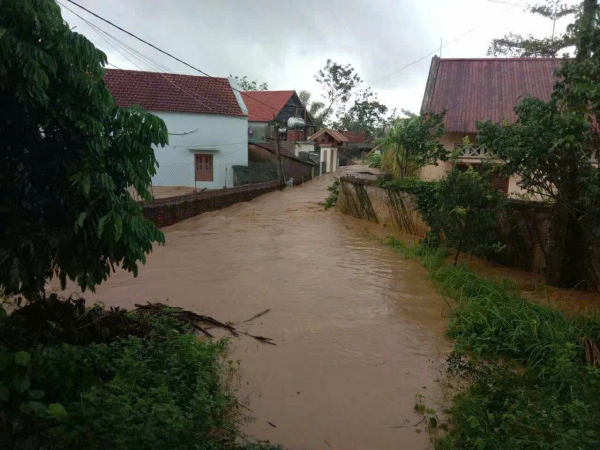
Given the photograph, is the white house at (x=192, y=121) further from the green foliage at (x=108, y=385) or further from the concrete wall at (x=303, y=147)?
the green foliage at (x=108, y=385)

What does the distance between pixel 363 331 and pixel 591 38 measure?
5.26 metres

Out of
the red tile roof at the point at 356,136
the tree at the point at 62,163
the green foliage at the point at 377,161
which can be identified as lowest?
the tree at the point at 62,163

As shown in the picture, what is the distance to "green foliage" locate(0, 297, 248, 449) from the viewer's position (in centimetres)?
293

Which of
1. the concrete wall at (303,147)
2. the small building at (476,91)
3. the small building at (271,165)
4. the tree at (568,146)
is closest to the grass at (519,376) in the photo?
the tree at (568,146)

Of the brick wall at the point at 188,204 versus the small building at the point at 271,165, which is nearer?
the brick wall at the point at 188,204

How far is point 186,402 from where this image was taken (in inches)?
152

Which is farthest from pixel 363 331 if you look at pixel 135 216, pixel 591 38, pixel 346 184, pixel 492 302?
pixel 346 184

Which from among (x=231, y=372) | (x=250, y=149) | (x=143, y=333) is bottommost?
(x=231, y=372)

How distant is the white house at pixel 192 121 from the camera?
944 inches

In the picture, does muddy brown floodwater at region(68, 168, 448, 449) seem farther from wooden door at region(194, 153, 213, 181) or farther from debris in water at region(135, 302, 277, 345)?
wooden door at region(194, 153, 213, 181)

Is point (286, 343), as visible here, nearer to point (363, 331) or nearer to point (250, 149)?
point (363, 331)

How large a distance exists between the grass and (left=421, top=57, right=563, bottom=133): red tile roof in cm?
802

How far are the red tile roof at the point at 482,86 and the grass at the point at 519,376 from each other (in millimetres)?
8020

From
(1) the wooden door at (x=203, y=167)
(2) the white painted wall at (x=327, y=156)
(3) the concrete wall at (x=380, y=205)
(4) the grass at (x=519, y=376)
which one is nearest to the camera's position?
(4) the grass at (x=519, y=376)
